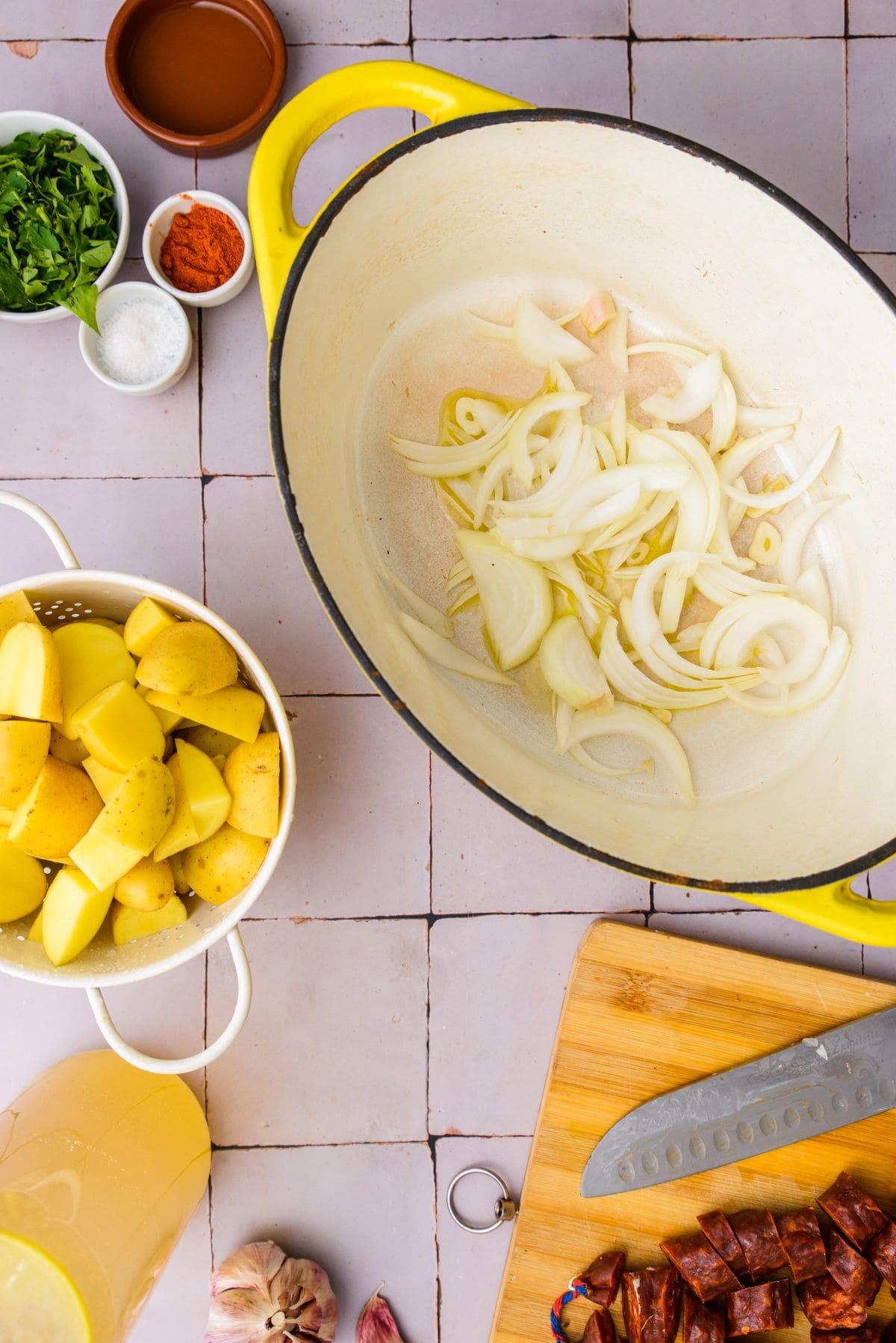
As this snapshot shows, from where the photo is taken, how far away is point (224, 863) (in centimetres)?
86

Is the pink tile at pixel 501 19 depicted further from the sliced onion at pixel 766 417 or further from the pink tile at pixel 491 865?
the pink tile at pixel 491 865

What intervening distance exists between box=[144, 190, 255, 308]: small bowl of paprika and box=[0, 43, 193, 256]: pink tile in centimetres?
8

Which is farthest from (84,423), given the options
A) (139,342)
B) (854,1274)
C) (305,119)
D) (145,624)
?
(854,1274)

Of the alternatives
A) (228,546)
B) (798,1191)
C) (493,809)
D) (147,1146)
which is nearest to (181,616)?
(228,546)

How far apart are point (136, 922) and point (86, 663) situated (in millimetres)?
242

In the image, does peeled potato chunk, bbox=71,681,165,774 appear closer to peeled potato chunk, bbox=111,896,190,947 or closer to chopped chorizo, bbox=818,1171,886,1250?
peeled potato chunk, bbox=111,896,190,947

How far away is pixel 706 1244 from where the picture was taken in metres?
1.01

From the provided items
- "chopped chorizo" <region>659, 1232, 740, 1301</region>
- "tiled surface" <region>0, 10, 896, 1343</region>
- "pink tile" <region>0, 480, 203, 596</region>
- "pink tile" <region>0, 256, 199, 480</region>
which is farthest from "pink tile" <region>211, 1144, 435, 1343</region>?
"pink tile" <region>0, 256, 199, 480</region>

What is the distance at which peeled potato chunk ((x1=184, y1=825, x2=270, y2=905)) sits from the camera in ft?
2.82

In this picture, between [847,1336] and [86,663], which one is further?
[847,1336]

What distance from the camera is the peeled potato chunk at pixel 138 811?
0.79 metres

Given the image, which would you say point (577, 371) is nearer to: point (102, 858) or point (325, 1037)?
point (102, 858)

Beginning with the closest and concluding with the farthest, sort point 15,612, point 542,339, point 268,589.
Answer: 1. point 15,612
2. point 542,339
3. point 268,589

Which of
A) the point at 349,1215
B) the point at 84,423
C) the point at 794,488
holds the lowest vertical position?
the point at 349,1215
